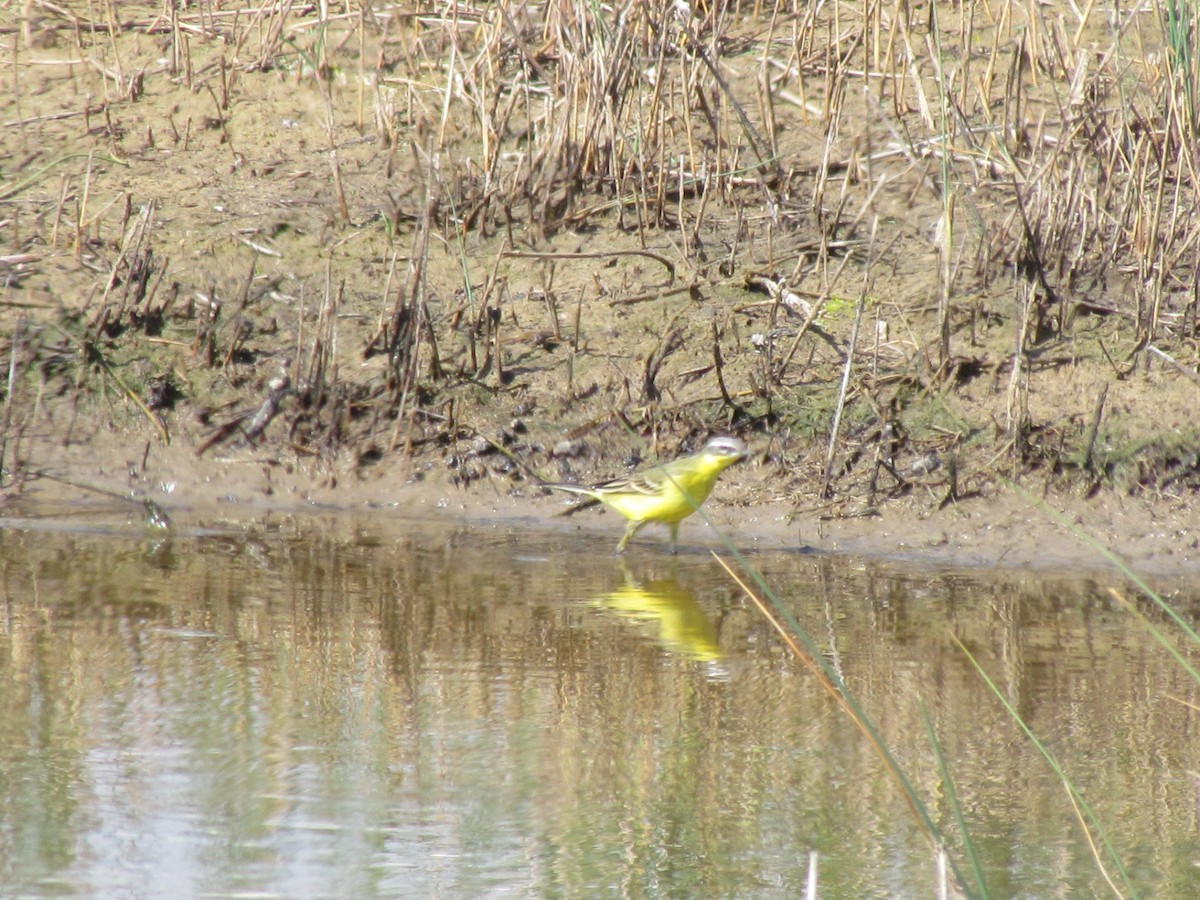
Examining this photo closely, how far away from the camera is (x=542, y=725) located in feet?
16.8

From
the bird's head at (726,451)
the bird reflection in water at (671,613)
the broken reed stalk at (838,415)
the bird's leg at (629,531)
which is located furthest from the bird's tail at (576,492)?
the broken reed stalk at (838,415)

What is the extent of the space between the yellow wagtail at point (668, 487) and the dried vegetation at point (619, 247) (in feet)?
1.59

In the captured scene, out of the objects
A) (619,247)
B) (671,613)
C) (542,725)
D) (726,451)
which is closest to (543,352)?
(619,247)

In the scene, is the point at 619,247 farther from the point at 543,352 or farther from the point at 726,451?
the point at 726,451

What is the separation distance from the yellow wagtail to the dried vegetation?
48 centimetres

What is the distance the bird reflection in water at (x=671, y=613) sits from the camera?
6086 millimetres

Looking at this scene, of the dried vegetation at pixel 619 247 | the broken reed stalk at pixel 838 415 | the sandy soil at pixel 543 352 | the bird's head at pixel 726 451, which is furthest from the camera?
the dried vegetation at pixel 619 247

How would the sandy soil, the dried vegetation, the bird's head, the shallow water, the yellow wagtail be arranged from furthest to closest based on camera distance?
the dried vegetation → the sandy soil → the bird's head → the yellow wagtail → the shallow water

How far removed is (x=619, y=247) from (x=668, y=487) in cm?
244

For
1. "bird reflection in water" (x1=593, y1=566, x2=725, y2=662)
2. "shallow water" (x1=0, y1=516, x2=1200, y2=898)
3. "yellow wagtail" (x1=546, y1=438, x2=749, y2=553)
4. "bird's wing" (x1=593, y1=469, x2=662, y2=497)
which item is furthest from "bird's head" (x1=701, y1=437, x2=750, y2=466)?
"bird reflection in water" (x1=593, y1=566, x2=725, y2=662)

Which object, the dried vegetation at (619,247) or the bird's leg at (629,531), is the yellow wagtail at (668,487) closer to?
the bird's leg at (629,531)

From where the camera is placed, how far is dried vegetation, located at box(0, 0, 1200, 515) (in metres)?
8.31

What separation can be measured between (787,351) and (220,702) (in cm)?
430

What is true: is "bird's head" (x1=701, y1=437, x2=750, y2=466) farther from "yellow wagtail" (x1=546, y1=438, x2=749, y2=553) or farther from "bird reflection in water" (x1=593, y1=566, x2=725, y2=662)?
"bird reflection in water" (x1=593, y1=566, x2=725, y2=662)
